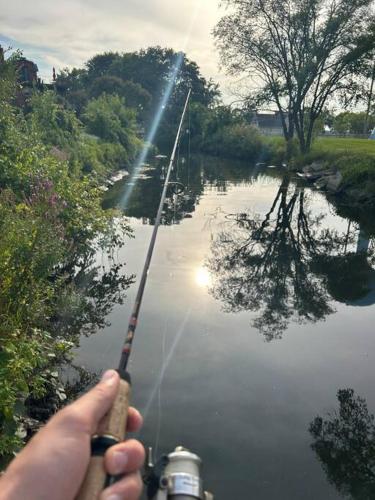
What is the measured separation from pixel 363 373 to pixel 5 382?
507cm

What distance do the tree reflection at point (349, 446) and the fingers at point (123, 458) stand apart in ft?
12.7

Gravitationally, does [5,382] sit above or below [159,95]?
below

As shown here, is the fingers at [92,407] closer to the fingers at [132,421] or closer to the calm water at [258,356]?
the fingers at [132,421]

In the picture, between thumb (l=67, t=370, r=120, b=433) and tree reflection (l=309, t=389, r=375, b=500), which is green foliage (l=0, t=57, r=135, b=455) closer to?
thumb (l=67, t=370, r=120, b=433)

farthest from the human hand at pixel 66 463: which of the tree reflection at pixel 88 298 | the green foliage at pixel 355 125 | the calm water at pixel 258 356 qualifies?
the green foliage at pixel 355 125

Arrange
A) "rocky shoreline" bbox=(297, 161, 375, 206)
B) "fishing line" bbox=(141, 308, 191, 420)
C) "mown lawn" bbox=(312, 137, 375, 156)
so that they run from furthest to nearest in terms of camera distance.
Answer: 1. "mown lawn" bbox=(312, 137, 375, 156)
2. "rocky shoreline" bbox=(297, 161, 375, 206)
3. "fishing line" bbox=(141, 308, 191, 420)

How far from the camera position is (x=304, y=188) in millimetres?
24219

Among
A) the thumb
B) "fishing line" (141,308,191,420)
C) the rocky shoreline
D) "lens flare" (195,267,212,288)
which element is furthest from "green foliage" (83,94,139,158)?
the thumb

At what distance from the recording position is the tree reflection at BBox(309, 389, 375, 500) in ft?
14.8

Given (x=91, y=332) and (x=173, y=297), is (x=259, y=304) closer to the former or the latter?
(x=173, y=297)

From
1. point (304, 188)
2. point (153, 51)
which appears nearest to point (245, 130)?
point (304, 188)

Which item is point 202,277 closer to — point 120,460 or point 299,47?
point 120,460

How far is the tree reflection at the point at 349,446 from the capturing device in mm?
4508

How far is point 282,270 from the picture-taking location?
10.6 metres
